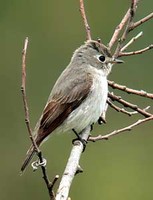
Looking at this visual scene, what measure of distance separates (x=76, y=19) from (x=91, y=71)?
7.97 m

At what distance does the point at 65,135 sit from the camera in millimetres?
13234

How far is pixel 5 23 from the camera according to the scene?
49.7 feet

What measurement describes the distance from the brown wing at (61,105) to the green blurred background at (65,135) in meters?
3.67

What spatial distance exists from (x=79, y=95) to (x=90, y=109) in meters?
0.16

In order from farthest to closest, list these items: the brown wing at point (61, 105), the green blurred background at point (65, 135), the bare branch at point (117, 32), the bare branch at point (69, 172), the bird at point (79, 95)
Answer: the green blurred background at point (65, 135) < the bare branch at point (117, 32) < the bird at point (79, 95) < the brown wing at point (61, 105) < the bare branch at point (69, 172)

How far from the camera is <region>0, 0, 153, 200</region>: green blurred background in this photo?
12.1m

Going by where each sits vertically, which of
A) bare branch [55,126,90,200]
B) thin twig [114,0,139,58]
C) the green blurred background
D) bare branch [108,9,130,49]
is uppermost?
the green blurred background

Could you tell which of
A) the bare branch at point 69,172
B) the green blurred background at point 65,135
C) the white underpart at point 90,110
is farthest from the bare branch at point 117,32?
the green blurred background at point 65,135

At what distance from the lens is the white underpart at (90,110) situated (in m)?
7.49

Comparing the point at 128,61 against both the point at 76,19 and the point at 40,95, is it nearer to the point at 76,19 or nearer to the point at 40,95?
the point at 40,95

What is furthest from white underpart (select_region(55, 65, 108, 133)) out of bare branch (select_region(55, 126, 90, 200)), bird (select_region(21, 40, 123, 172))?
bare branch (select_region(55, 126, 90, 200))

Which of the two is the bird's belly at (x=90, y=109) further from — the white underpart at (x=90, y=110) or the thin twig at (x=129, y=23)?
the thin twig at (x=129, y=23)

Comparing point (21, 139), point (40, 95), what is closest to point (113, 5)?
point (40, 95)

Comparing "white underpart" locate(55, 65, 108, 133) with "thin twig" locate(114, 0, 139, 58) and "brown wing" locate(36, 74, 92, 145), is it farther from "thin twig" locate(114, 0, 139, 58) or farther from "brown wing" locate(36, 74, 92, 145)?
"thin twig" locate(114, 0, 139, 58)
